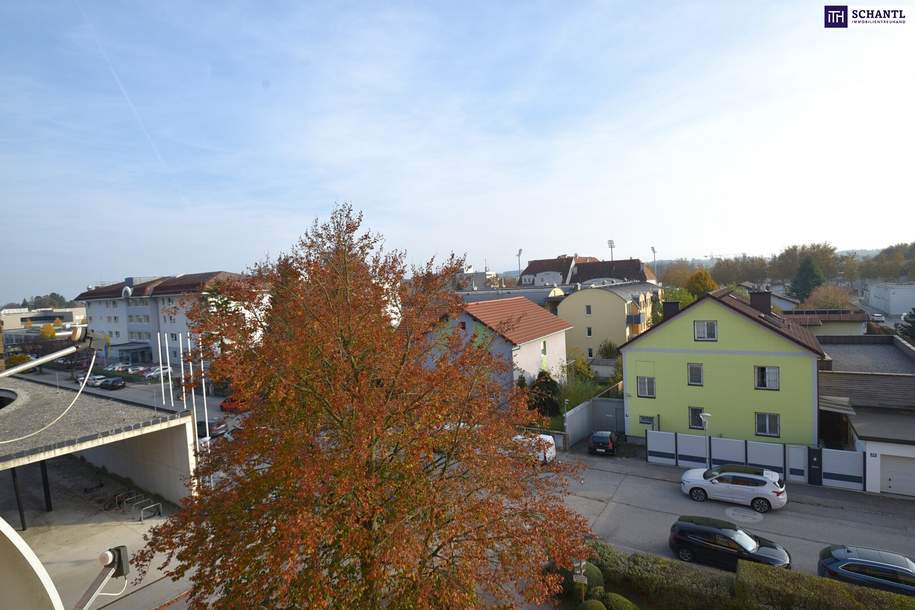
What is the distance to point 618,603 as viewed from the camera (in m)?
11.6

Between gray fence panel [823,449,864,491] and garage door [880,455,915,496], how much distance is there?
630 millimetres

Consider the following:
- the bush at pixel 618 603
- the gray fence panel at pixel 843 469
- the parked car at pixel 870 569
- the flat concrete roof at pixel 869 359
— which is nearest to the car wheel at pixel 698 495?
the gray fence panel at pixel 843 469

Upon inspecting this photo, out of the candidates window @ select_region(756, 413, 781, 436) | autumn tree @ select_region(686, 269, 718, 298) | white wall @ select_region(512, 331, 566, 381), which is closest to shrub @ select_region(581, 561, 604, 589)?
window @ select_region(756, 413, 781, 436)

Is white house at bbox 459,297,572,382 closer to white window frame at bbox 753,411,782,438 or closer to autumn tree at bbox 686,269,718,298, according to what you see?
white window frame at bbox 753,411,782,438

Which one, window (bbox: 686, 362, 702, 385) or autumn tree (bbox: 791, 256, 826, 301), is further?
autumn tree (bbox: 791, 256, 826, 301)

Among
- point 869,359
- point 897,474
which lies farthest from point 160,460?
point 869,359

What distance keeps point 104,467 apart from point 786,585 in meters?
26.6

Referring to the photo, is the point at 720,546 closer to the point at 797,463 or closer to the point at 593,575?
the point at 593,575

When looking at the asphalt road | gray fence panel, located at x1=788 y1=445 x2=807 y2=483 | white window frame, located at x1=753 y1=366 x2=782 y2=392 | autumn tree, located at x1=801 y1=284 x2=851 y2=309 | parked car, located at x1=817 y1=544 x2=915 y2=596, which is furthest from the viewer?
autumn tree, located at x1=801 y1=284 x2=851 y2=309

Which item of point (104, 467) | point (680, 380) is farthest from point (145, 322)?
point (680, 380)

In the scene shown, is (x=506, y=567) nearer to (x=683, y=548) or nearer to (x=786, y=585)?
(x=786, y=585)

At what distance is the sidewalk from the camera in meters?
17.2

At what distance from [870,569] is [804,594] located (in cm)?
281

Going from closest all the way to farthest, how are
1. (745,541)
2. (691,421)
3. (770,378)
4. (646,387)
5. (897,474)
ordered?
(745,541) < (897,474) < (770,378) < (691,421) < (646,387)
